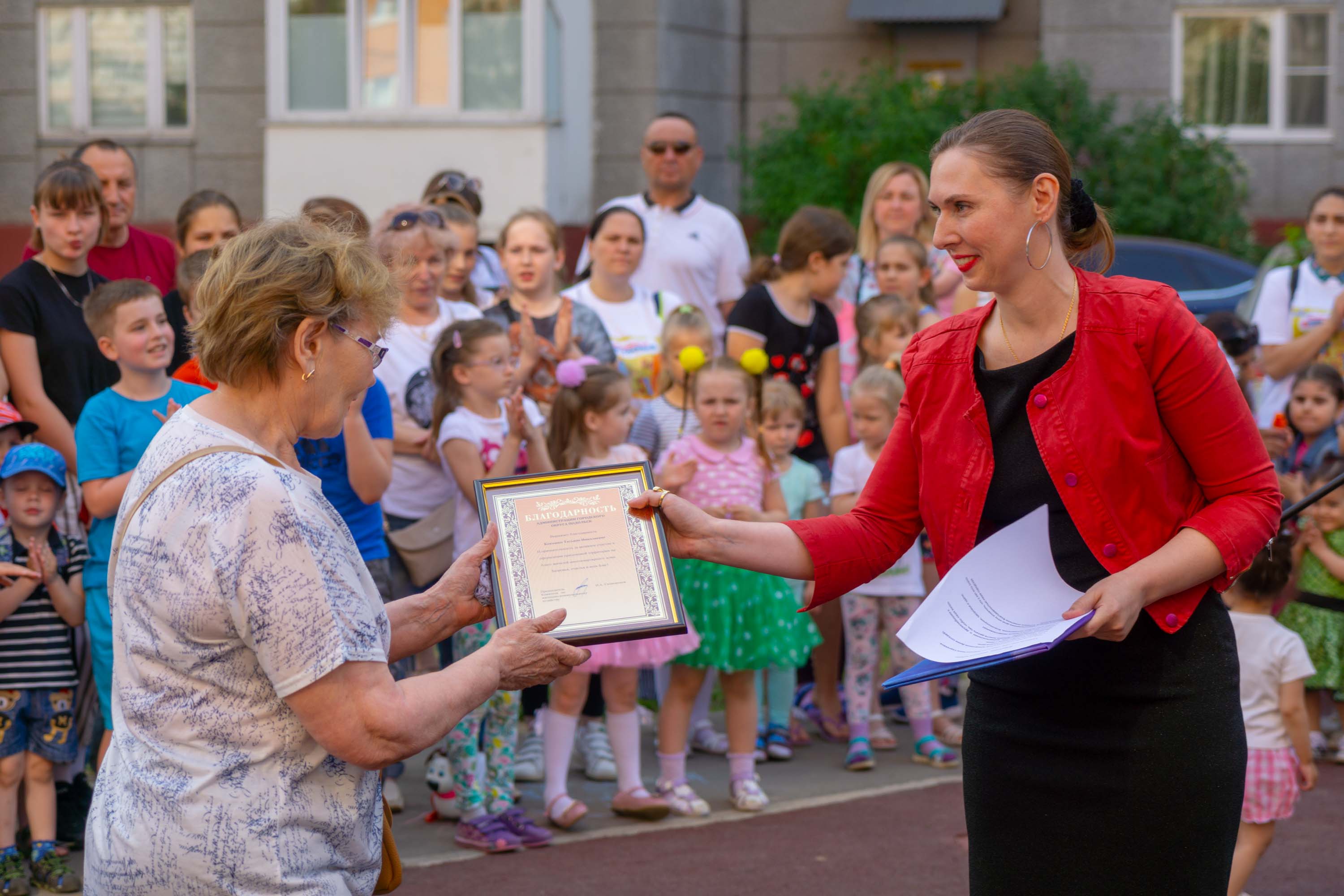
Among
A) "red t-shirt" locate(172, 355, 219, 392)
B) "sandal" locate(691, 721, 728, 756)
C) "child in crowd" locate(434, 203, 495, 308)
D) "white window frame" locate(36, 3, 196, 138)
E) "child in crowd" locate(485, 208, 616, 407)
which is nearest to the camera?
"red t-shirt" locate(172, 355, 219, 392)

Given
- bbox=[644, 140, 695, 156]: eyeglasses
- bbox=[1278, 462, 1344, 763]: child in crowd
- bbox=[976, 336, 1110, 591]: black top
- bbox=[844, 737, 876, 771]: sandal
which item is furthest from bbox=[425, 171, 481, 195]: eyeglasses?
bbox=[976, 336, 1110, 591]: black top

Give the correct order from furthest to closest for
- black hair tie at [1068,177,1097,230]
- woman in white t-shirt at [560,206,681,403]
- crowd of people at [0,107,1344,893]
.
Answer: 1. woman in white t-shirt at [560,206,681,403]
2. crowd of people at [0,107,1344,893]
3. black hair tie at [1068,177,1097,230]

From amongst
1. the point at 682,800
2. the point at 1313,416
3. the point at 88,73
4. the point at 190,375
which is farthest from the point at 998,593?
the point at 88,73

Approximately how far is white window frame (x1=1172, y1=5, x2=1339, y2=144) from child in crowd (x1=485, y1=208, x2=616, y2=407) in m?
13.4

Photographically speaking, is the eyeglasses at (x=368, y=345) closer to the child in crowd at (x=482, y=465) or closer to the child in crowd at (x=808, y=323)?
the child in crowd at (x=482, y=465)

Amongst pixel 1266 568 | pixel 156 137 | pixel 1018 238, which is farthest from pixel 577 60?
pixel 1018 238

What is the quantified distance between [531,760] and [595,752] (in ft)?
0.97

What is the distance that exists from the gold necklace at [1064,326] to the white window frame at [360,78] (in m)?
14.0

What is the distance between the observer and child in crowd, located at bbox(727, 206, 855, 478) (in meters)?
7.05

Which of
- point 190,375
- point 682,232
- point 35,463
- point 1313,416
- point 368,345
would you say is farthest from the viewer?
point 682,232

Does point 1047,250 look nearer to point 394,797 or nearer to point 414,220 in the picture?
point 414,220

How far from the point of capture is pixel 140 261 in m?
6.32

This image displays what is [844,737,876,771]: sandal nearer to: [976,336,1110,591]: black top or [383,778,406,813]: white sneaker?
[383,778,406,813]: white sneaker

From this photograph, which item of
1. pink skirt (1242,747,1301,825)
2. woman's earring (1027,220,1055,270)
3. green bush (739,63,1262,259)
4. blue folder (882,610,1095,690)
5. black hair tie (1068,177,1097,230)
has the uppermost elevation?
green bush (739,63,1262,259)
